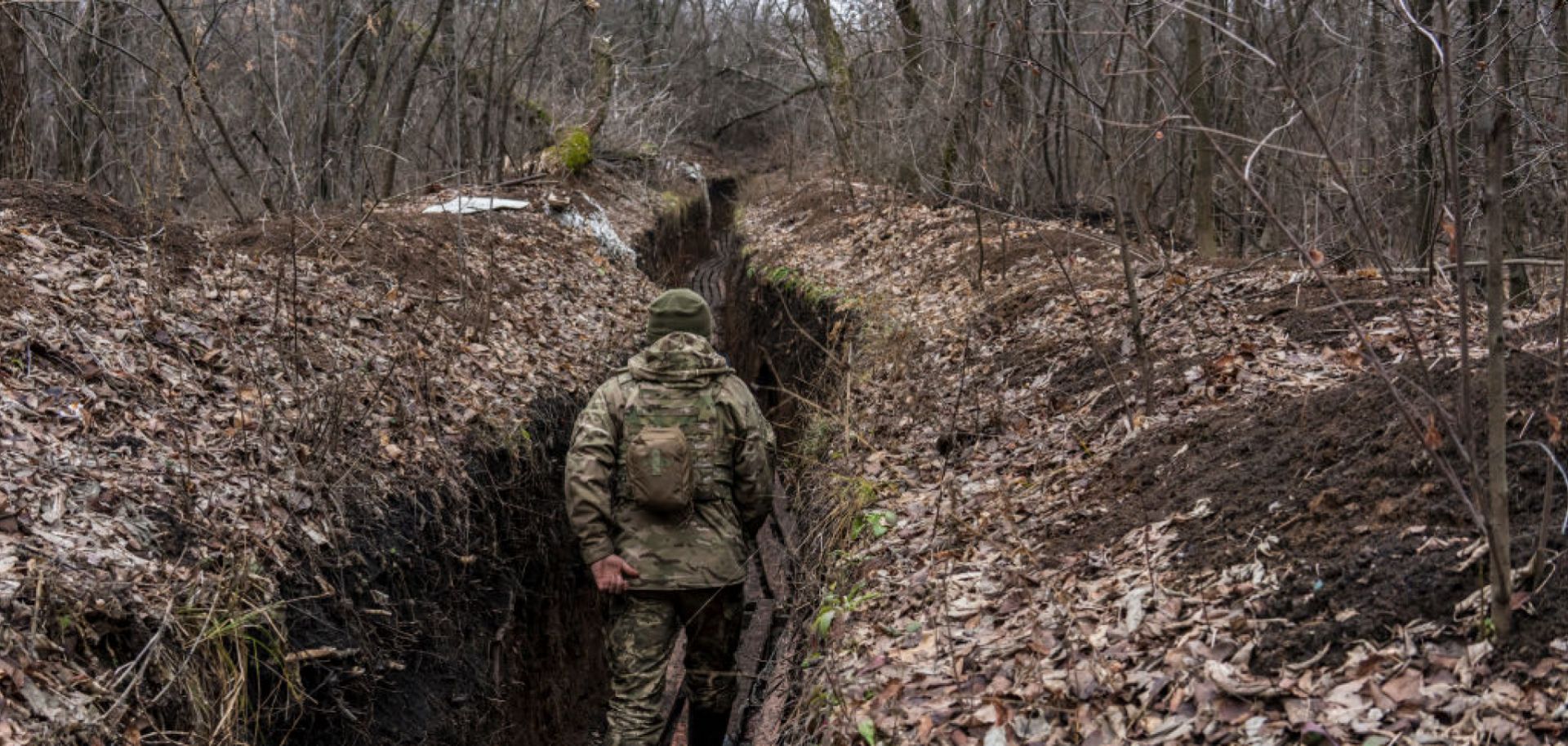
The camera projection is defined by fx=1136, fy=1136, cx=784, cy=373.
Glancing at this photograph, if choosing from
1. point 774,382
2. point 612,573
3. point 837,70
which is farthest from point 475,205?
point 612,573

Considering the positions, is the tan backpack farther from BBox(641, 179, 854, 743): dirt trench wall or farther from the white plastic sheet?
the white plastic sheet

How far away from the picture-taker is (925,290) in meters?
11.4

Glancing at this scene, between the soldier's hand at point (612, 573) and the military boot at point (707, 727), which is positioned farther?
the military boot at point (707, 727)

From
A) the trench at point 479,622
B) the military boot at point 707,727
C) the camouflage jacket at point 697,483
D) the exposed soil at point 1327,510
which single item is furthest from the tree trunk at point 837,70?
the exposed soil at point 1327,510

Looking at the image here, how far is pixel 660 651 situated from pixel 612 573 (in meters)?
0.47

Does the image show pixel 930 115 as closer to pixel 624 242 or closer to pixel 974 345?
pixel 624 242

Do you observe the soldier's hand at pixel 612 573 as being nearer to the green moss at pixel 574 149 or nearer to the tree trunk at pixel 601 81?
the green moss at pixel 574 149

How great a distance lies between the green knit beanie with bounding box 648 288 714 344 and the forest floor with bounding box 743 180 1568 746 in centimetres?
152

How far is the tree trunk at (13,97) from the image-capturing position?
7805 mm

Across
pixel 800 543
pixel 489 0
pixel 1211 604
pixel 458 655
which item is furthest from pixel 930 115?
pixel 1211 604

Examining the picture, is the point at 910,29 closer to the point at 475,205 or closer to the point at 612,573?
the point at 475,205

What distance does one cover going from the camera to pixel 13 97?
26.4 feet

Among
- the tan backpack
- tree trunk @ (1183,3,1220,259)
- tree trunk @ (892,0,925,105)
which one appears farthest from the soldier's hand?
tree trunk @ (892,0,925,105)

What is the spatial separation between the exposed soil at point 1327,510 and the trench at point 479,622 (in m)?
2.43
